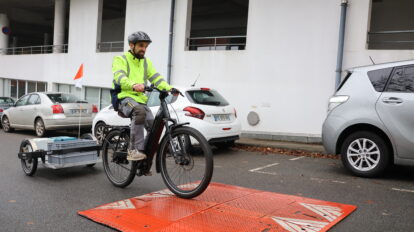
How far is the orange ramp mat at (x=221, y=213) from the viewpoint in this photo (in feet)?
12.1

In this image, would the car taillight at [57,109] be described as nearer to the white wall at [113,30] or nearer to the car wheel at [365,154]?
the car wheel at [365,154]

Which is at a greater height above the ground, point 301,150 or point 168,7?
point 168,7

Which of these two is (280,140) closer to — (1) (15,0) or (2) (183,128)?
(2) (183,128)

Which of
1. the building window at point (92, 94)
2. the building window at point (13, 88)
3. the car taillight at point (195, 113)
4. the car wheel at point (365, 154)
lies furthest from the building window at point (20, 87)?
the car wheel at point (365, 154)

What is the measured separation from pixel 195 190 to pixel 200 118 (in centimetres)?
368

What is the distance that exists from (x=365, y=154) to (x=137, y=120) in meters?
3.75

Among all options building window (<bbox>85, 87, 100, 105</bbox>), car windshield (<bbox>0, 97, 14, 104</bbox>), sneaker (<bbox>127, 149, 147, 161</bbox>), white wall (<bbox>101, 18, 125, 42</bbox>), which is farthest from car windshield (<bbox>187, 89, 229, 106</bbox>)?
white wall (<bbox>101, 18, 125, 42</bbox>)

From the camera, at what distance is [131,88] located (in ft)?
15.1

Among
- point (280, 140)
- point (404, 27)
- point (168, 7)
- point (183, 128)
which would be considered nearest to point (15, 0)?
point (168, 7)

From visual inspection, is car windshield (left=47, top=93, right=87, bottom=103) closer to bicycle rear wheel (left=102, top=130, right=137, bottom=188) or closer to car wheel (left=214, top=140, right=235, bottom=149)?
car wheel (left=214, top=140, right=235, bottom=149)

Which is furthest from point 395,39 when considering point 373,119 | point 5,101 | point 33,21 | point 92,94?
point 33,21

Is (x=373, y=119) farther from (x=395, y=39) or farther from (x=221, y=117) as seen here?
(x=395, y=39)

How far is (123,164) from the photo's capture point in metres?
5.29

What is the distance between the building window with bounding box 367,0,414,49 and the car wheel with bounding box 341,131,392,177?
7.95 m
